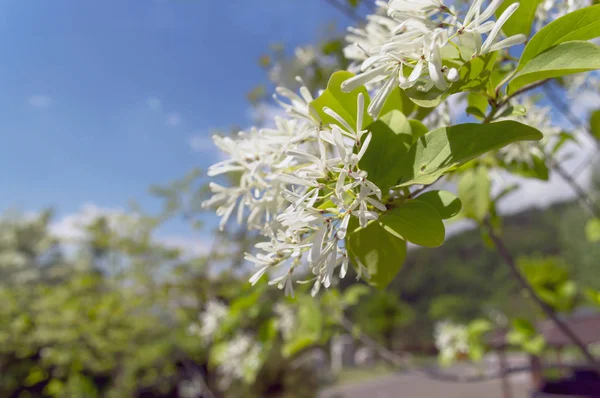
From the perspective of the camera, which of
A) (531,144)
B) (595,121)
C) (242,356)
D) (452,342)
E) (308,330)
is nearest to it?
(531,144)

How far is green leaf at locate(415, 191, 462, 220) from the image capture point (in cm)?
32

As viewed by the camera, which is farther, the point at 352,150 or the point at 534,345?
the point at 534,345

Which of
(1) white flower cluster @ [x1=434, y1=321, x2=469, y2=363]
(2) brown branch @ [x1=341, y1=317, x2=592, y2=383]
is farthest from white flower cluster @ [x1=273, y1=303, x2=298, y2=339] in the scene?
(1) white flower cluster @ [x1=434, y1=321, x2=469, y2=363]

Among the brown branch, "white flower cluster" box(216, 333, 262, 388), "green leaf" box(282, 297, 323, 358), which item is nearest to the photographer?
the brown branch

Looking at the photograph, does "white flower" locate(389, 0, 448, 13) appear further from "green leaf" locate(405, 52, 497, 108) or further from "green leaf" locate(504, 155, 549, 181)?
"green leaf" locate(504, 155, 549, 181)

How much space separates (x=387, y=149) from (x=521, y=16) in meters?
0.18

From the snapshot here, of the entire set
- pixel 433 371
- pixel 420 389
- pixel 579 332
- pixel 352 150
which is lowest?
pixel 433 371

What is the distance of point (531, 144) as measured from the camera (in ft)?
2.00

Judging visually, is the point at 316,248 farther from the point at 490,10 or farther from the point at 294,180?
the point at 490,10

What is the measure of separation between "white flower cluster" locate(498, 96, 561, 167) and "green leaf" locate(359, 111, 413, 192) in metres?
0.33

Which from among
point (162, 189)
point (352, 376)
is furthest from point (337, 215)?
point (352, 376)

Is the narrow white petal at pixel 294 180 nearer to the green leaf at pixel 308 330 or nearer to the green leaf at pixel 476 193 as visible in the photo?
the green leaf at pixel 476 193

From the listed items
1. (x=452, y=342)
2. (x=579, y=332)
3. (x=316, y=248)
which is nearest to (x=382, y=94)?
(x=316, y=248)

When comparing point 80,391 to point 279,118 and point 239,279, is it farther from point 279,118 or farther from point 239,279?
point 279,118
